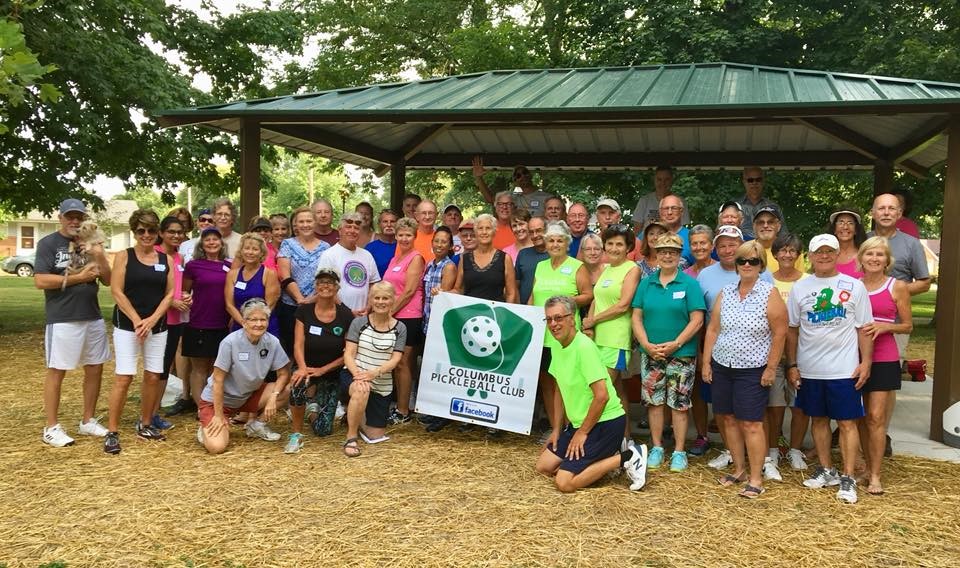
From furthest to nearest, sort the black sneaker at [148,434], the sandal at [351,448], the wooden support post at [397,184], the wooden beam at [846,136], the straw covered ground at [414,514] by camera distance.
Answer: the wooden support post at [397,184]
the wooden beam at [846,136]
the black sneaker at [148,434]
the sandal at [351,448]
the straw covered ground at [414,514]

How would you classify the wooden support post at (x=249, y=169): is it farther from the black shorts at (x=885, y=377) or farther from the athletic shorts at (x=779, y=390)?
the black shorts at (x=885, y=377)

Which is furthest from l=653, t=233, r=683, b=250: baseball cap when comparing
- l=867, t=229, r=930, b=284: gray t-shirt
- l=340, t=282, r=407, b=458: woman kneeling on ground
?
l=340, t=282, r=407, b=458: woman kneeling on ground

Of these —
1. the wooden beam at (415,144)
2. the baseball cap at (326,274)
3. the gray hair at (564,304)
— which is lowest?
the gray hair at (564,304)

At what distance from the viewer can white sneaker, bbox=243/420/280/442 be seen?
6.38 m

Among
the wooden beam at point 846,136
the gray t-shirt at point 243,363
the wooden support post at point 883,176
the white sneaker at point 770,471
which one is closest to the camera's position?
the white sneaker at point 770,471

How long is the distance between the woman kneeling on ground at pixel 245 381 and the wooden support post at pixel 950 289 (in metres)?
5.63

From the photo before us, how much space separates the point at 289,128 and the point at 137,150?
6.98 meters

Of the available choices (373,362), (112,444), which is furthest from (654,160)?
(112,444)

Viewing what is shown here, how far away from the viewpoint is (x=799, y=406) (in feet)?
17.6

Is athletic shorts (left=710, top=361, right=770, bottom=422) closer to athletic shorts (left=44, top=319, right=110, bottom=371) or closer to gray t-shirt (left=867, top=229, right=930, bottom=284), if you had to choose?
gray t-shirt (left=867, top=229, right=930, bottom=284)

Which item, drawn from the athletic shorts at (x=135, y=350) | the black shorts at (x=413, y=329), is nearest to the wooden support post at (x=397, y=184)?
the black shorts at (x=413, y=329)

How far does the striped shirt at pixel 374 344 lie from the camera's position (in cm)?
619

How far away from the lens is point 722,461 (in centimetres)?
573

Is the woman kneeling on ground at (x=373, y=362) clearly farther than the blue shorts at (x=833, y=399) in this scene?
Yes
